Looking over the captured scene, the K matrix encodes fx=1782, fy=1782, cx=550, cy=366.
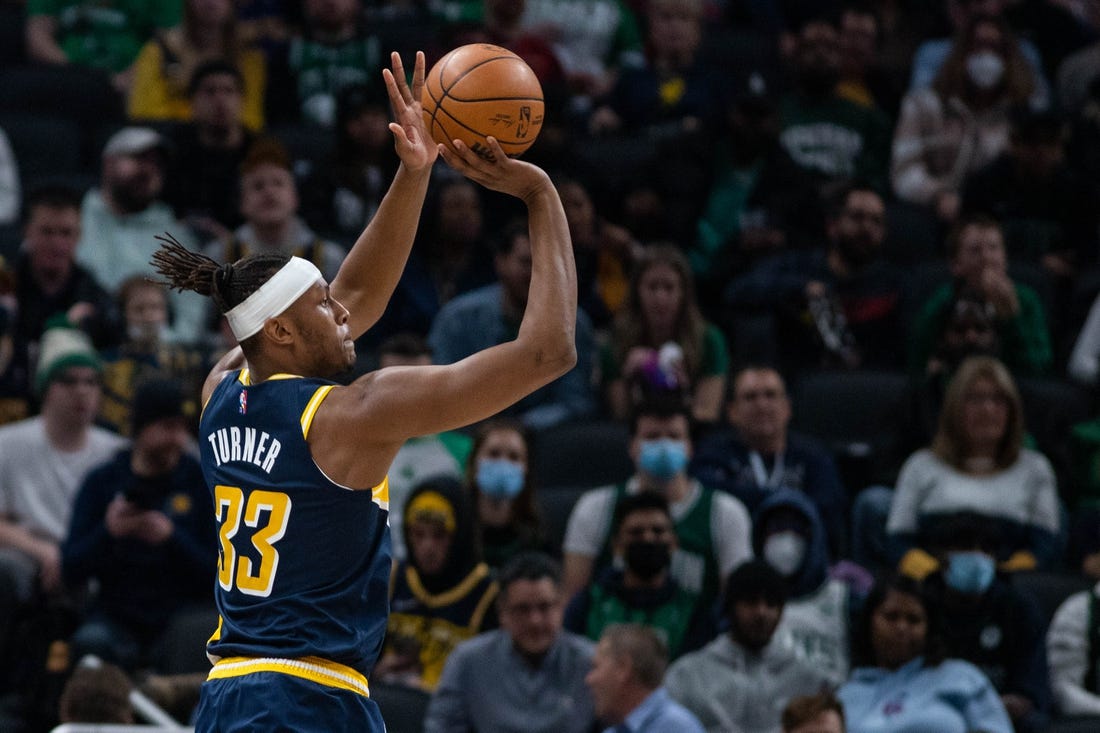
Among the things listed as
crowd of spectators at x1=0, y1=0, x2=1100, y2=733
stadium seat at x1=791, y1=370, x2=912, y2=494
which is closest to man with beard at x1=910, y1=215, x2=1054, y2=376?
crowd of spectators at x1=0, y1=0, x2=1100, y2=733

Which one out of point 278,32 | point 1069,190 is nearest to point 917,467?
point 1069,190

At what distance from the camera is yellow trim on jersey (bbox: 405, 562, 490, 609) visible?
807 cm

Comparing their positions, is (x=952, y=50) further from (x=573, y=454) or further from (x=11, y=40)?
(x=11, y=40)

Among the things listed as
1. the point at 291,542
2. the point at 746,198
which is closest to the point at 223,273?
the point at 291,542

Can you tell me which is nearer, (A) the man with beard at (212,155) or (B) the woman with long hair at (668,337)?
(B) the woman with long hair at (668,337)

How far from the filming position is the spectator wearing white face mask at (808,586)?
7.95 meters

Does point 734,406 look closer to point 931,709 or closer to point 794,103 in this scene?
point 931,709

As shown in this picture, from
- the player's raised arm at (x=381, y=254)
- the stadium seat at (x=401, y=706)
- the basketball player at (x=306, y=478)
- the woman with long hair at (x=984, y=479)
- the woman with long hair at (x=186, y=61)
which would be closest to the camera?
the basketball player at (x=306, y=478)

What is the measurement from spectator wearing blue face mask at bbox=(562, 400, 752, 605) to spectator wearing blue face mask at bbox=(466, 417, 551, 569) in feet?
0.68

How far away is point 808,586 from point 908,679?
67cm

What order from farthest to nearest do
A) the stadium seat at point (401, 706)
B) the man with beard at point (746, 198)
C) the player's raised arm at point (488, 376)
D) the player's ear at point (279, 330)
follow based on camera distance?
1. the man with beard at point (746, 198)
2. the stadium seat at point (401, 706)
3. the player's ear at point (279, 330)
4. the player's raised arm at point (488, 376)

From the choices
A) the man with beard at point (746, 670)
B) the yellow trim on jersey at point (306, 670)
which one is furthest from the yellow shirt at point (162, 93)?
the yellow trim on jersey at point (306, 670)

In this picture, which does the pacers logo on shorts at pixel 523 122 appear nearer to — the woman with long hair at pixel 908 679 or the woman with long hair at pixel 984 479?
the woman with long hair at pixel 908 679

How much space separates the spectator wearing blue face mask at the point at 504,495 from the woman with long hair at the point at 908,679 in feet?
5.32
